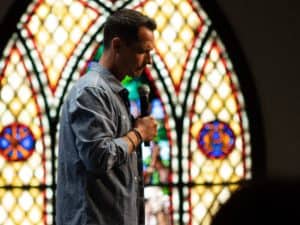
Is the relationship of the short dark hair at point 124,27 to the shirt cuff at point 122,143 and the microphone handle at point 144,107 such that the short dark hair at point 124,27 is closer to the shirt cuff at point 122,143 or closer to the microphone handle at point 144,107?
the microphone handle at point 144,107

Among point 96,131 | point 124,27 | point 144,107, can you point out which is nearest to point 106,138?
point 96,131

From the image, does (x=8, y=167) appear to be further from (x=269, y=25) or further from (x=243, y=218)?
(x=243, y=218)

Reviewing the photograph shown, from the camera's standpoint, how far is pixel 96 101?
237 centimetres

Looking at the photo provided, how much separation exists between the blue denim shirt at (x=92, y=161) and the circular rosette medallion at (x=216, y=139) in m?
2.53

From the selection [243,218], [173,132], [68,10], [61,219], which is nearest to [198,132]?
[173,132]

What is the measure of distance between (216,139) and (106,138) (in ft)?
8.93

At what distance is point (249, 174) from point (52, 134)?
0.93m

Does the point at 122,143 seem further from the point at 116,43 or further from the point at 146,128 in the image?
the point at 116,43

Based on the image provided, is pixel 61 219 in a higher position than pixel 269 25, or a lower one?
lower

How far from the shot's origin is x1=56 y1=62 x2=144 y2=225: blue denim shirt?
2.33 m

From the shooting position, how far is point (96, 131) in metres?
2.32

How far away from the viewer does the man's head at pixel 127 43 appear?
2467mm

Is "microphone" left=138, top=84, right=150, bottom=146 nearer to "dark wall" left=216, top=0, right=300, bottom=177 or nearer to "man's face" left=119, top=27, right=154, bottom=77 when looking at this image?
"man's face" left=119, top=27, right=154, bottom=77

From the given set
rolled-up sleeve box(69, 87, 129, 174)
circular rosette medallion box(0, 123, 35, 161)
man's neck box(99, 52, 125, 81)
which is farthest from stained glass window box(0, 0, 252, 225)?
rolled-up sleeve box(69, 87, 129, 174)
